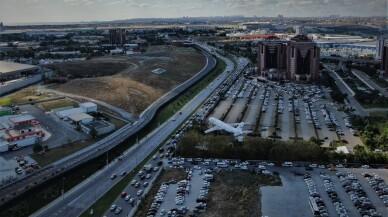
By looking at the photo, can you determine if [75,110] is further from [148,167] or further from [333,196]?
[333,196]

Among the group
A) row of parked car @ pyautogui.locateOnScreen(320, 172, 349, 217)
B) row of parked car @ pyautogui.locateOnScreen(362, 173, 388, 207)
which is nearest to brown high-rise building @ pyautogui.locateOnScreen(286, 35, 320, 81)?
row of parked car @ pyautogui.locateOnScreen(362, 173, 388, 207)

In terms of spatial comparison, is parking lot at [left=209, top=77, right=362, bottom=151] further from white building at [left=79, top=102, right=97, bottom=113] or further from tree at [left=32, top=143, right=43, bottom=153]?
tree at [left=32, top=143, right=43, bottom=153]

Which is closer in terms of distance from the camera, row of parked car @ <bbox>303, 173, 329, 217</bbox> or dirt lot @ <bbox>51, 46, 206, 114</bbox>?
row of parked car @ <bbox>303, 173, 329, 217</bbox>

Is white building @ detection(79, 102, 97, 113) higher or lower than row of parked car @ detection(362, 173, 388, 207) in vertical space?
higher

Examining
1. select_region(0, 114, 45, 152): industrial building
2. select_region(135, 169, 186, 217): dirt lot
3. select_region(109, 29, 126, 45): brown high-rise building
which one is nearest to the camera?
select_region(135, 169, 186, 217): dirt lot

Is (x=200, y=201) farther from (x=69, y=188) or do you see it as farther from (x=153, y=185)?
(x=69, y=188)

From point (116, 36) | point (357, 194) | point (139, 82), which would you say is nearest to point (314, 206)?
point (357, 194)

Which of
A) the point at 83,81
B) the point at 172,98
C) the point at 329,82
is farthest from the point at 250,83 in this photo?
the point at 83,81

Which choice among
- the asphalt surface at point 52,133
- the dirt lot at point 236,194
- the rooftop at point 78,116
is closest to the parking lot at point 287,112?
the dirt lot at point 236,194
